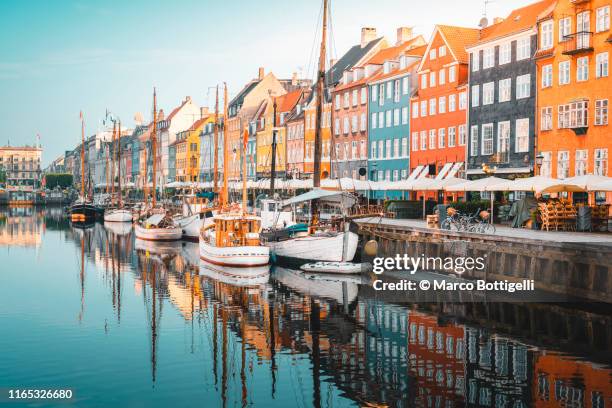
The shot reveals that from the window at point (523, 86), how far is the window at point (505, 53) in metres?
1.80

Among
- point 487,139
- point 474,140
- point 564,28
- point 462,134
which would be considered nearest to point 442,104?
point 462,134

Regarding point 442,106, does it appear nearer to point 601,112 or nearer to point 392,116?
Answer: point 392,116

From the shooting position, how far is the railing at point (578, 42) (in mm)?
44438

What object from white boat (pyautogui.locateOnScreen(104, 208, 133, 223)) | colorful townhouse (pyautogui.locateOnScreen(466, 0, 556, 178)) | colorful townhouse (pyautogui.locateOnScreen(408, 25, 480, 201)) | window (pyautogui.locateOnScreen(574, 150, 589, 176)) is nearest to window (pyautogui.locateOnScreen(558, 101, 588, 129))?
window (pyautogui.locateOnScreen(574, 150, 589, 176))

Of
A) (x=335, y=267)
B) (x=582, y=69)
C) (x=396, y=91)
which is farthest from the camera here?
(x=396, y=91)

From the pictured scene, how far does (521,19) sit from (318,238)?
25.1 metres

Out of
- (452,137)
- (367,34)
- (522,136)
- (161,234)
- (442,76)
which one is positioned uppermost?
(367,34)

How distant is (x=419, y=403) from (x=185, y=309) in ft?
45.3

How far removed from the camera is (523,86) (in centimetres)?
5109

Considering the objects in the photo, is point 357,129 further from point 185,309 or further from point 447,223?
point 185,309

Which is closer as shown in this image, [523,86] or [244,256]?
[244,256]

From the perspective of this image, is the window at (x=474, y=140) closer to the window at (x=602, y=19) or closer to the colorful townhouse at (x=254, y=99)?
the window at (x=602, y=19)

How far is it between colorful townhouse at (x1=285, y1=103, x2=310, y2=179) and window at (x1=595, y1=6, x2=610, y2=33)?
154 ft

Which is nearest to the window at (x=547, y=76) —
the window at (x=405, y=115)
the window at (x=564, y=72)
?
the window at (x=564, y=72)
